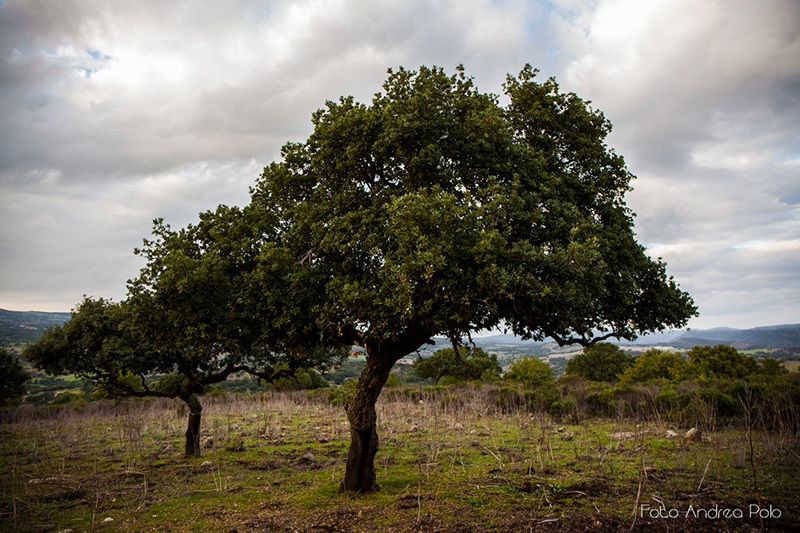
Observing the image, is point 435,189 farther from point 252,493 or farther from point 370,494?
point 252,493

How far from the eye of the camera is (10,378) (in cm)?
4100

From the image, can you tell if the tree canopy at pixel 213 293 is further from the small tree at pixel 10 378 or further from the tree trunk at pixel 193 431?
the small tree at pixel 10 378

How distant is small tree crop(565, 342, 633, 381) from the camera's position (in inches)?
2569

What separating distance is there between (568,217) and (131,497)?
13.0 metres

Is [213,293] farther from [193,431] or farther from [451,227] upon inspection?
[193,431]

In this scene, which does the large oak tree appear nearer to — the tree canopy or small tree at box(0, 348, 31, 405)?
the tree canopy

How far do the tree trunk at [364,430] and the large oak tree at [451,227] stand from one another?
0.11ft

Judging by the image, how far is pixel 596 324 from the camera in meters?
10.9

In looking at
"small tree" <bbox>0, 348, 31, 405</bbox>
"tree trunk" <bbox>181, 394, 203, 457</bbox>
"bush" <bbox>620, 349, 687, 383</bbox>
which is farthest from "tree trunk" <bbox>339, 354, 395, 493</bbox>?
"bush" <bbox>620, 349, 687, 383</bbox>

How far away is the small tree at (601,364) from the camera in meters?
65.2

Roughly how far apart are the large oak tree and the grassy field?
88.4 inches

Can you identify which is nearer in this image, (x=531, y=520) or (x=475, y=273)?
(x=531, y=520)

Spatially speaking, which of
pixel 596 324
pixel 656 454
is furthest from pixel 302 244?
pixel 656 454

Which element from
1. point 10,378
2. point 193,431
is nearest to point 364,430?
point 193,431
